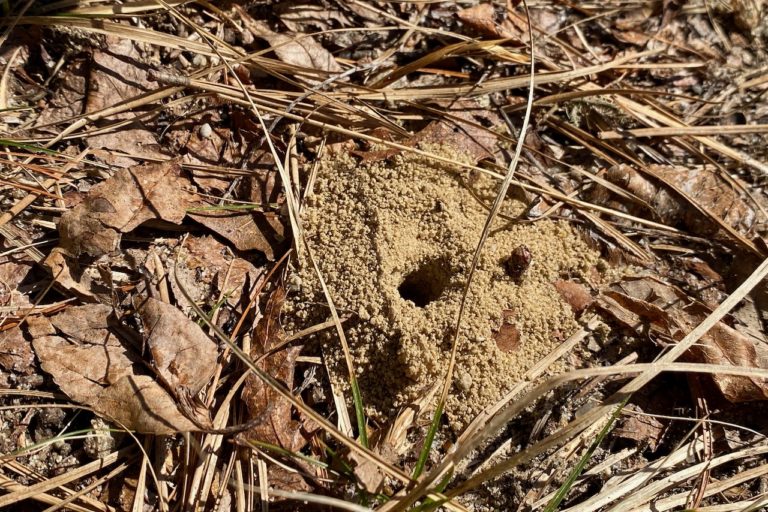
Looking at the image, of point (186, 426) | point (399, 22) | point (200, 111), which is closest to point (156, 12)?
point (200, 111)

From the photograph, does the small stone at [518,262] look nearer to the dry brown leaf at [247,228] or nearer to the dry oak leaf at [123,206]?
the dry brown leaf at [247,228]

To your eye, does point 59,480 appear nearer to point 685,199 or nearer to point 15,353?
point 15,353

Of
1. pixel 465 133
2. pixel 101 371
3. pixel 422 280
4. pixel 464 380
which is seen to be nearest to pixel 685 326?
pixel 464 380

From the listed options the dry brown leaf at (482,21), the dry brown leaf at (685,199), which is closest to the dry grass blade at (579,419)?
the dry brown leaf at (685,199)

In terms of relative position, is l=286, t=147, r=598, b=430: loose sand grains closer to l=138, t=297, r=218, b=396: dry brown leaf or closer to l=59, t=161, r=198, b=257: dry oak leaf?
l=138, t=297, r=218, b=396: dry brown leaf

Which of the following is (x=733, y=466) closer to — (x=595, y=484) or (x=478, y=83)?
(x=595, y=484)

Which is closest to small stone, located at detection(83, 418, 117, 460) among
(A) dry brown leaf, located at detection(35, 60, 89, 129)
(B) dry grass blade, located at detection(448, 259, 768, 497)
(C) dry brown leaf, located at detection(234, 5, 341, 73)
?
(B) dry grass blade, located at detection(448, 259, 768, 497)
